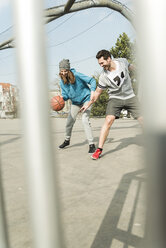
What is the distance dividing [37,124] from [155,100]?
0.17 metres

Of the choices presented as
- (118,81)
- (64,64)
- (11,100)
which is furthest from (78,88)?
(11,100)

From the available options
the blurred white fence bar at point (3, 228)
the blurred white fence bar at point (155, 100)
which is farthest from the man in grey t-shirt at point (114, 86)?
the blurred white fence bar at point (155, 100)

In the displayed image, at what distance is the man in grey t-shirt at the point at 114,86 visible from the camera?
3592mm

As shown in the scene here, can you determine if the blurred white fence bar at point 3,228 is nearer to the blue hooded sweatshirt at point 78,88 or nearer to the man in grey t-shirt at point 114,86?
the man in grey t-shirt at point 114,86

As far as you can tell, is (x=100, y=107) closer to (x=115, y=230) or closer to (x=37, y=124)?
(x=115, y=230)

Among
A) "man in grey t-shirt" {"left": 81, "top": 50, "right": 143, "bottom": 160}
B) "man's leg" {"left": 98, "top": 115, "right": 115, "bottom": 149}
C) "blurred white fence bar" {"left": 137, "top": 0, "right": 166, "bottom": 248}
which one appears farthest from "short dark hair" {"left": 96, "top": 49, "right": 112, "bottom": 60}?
"blurred white fence bar" {"left": 137, "top": 0, "right": 166, "bottom": 248}

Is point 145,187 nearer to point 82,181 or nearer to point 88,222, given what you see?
point 88,222

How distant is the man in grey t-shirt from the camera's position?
11.8 feet

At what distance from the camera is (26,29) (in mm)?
350

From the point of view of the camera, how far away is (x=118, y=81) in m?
3.68

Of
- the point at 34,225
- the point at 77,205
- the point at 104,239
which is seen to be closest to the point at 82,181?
the point at 77,205

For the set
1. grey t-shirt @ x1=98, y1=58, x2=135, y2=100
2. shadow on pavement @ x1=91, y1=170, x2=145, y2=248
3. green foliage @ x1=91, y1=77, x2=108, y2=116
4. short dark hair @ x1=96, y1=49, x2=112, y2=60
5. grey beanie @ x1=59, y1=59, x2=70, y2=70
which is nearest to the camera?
shadow on pavement @ x1=91, y1=170, x2=145, y2=248

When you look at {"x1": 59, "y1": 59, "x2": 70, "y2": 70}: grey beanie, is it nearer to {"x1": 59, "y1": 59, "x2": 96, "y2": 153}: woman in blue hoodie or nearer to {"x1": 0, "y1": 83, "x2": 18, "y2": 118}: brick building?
{"x1": 59, "y1": 59, "x2": 96, "y2": 153}: woman in blue hoodie

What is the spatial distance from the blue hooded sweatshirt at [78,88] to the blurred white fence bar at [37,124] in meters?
3.99
